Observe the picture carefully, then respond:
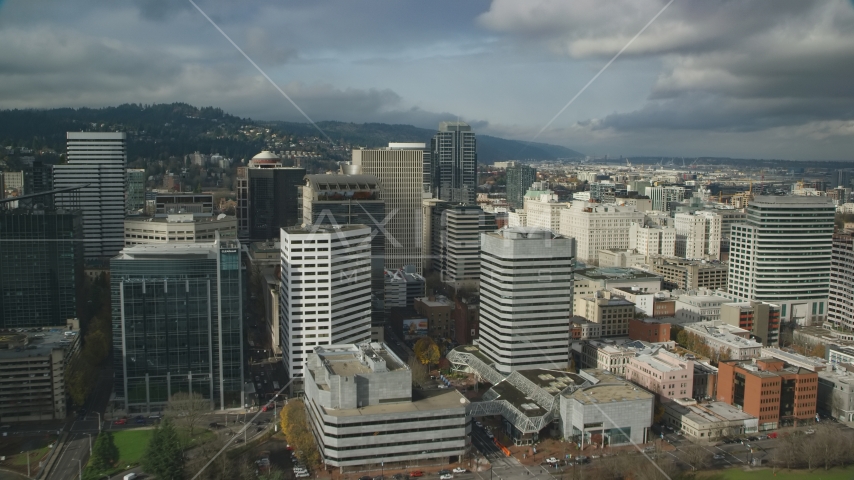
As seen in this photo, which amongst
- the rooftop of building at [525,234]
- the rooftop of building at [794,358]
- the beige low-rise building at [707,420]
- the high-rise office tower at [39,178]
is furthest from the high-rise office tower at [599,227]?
the high-rise office tower at [39,178]

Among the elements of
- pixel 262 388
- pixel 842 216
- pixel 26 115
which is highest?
pixel 26 115

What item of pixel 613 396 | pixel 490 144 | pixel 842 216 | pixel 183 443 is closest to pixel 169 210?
pixel 183 443

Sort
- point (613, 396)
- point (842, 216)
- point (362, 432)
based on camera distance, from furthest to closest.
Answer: point (842, 216)
point (613, 396)
point (362, 432)

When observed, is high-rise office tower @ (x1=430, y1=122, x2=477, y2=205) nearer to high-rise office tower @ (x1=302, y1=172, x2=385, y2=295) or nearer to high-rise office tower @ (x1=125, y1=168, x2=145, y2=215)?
high-rise office tower @ (x1=125, y1=168, x2=145, y2=215)

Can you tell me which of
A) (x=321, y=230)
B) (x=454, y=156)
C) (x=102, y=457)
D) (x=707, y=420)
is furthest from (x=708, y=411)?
(x=454, y=156)

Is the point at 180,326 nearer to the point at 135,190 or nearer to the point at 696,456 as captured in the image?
the point at 696,456

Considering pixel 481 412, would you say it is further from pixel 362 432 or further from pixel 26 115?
pixel 26 115

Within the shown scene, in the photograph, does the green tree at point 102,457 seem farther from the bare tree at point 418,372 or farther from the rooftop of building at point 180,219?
the rooftop of building at point 180,219
